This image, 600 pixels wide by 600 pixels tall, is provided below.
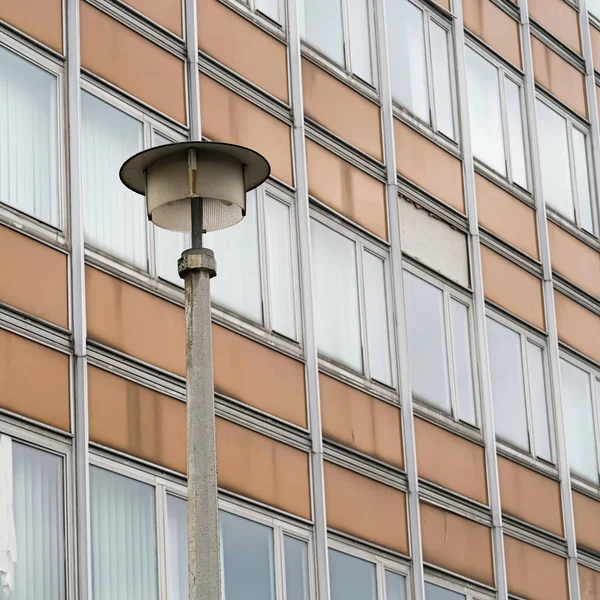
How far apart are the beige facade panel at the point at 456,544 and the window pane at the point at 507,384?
1.78 meters

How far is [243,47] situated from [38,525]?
7013 millimetres

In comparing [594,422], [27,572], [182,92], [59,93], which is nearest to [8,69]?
[59,93]

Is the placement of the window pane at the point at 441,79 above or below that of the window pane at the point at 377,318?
above

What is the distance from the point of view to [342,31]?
23719 mm

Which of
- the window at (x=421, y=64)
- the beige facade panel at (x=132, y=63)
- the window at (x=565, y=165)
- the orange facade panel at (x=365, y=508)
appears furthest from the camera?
the window at (x=565, y=165)

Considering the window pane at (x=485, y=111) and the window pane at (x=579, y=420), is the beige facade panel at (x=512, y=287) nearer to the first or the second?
the window pane at (x=579, y=420)

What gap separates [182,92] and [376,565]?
574 centimetres

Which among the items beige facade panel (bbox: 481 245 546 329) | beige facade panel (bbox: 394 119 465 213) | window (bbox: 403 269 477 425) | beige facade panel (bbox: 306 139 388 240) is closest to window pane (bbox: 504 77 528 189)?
beige facade panel (bbox: 481 245 546 329)

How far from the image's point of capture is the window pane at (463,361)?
24141 mm

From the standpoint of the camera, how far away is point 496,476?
24.2m

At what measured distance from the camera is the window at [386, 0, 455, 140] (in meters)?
24.8

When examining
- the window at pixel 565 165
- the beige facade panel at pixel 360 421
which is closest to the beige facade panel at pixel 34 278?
the beige facade panel at pixel 360 421

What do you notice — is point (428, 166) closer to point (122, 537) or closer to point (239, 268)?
point (239, 268)

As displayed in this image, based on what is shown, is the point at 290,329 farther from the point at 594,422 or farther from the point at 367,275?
the point at 594,422
